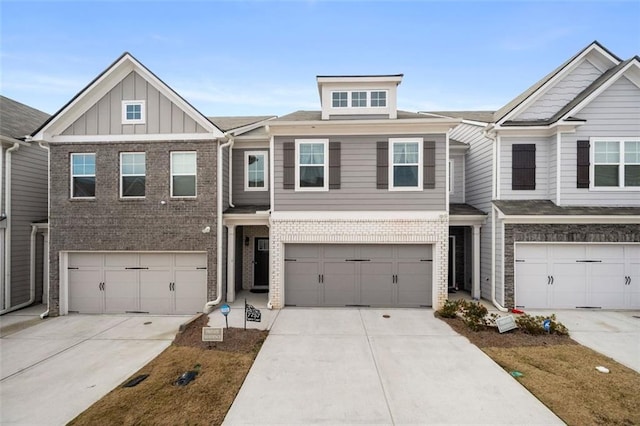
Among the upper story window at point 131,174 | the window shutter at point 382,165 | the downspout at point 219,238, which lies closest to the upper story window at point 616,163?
the window shutter at point 382,165

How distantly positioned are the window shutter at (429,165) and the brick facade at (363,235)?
3.69 feet

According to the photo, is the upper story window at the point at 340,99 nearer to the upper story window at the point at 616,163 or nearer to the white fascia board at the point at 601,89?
the white fascia board at the point at 601,89

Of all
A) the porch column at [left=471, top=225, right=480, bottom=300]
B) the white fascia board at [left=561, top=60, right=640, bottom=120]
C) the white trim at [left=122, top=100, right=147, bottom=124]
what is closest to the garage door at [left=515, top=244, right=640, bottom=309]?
the porch column at [left=471, top=225, right=480, bottom=300]

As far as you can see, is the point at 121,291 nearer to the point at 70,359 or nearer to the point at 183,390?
the point at 70,359

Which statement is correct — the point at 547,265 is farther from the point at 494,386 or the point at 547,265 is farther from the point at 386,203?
the point at 494,386

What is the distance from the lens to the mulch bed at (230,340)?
6.71 meters

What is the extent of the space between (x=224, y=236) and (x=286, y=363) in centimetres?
525

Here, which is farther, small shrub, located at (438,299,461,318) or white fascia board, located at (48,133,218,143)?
white fascia board, located at (48,133,218,143)

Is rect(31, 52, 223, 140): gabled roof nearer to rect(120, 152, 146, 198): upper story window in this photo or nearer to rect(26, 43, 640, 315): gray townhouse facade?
rect(26, 43, 640, 315): gray townhouse facade

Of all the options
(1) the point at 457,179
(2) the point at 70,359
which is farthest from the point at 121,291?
(1) the point at 457,179

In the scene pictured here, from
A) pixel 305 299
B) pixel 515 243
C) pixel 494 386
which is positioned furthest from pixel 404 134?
pixel 494 386

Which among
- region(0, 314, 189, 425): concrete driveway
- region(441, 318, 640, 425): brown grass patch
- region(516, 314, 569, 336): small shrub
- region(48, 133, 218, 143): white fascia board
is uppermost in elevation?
region(48, 133, 218, 143): white fascia board

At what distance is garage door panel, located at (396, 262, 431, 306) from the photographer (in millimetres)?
9617

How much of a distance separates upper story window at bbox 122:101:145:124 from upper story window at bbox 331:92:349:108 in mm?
6368
